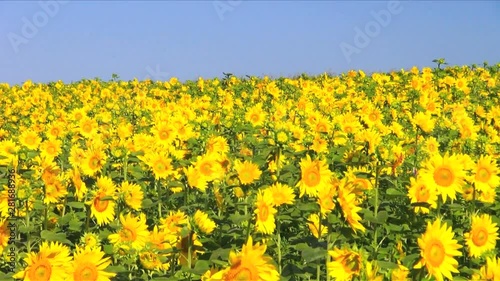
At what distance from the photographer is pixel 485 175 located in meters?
4.97

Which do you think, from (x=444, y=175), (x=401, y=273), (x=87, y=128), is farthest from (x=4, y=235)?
(x=87, y=128)

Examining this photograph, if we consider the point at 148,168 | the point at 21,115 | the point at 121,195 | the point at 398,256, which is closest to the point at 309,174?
the point at 398,256

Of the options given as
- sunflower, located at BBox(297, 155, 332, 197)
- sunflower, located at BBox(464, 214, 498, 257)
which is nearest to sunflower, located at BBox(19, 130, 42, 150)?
sunflower, located at BBox(297, 155, 332, 197)

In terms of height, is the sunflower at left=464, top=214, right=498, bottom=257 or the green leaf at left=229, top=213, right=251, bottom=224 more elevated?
the green leaf at left=229, top=213, right=251, bottom=224

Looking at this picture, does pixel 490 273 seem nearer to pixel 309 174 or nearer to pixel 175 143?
pixel 309 174

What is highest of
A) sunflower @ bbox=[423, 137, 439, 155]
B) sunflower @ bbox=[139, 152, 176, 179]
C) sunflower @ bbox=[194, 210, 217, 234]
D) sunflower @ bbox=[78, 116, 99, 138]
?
sunflower @ bbox=[78, 116, 99, 138]

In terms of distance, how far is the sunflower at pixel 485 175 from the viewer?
4941 millimetres

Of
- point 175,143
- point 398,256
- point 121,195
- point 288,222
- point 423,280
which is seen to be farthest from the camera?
point 175,143

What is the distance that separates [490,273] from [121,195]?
2780mm

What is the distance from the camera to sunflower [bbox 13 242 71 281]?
3.48 m

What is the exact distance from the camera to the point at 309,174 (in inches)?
201

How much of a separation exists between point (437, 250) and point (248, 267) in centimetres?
108

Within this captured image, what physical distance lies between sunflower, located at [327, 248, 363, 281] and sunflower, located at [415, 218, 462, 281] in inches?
13.7

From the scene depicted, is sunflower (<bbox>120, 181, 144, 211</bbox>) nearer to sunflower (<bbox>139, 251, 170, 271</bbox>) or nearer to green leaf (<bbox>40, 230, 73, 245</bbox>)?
green leaf (<bbox>40, 230, 73, 245</bbox>)
